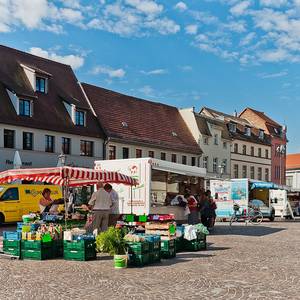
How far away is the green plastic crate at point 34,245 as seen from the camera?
12172 mm

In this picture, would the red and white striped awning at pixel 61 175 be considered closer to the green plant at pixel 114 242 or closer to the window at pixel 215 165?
the green plant at pixel 114 242

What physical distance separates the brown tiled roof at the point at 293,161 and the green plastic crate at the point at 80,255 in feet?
274

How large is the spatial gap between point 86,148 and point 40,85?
241 inches

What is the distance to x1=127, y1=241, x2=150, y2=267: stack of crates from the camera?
441 inches

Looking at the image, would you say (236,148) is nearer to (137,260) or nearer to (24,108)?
(24,108)

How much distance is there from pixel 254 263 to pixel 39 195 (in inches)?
659

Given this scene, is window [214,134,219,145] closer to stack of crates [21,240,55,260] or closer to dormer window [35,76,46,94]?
dormer window [35,76,46,94]

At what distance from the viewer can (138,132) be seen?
4728cm

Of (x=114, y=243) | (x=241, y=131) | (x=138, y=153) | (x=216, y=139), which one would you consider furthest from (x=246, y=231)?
(x=241, y=131)

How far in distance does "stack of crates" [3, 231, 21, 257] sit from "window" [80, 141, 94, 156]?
92.1ft

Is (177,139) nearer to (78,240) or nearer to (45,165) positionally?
(45,165)

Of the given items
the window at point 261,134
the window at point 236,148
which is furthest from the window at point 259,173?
the window at point 236,148

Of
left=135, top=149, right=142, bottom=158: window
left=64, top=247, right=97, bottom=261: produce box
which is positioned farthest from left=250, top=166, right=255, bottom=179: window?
left=64, top=247, right=97, bottom=261: produce box

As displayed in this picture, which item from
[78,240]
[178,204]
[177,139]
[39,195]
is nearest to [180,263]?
[78,240]
